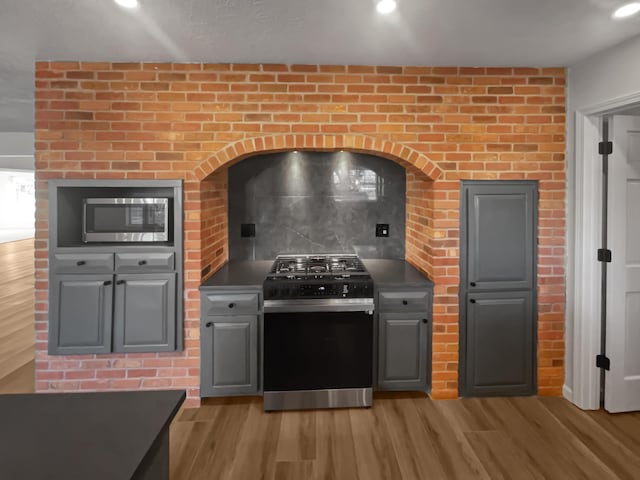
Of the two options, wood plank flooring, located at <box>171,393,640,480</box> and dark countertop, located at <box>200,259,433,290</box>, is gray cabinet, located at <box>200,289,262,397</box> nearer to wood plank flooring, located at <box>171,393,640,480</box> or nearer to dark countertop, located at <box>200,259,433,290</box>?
dark countertop, located at <box>200,259,433,290</box>

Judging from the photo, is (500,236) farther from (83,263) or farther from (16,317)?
Answer: (16,317)

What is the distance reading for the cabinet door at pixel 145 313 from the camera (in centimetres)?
315

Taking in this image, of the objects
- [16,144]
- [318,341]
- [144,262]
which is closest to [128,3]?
[144,262]

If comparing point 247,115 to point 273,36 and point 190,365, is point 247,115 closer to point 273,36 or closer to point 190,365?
point 273,36

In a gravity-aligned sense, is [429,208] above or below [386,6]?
below

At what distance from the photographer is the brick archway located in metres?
3.21

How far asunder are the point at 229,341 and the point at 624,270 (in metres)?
2.80

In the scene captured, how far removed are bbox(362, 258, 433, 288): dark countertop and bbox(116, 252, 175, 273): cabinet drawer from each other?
1476 millimetres

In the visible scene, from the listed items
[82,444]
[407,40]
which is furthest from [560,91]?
[82,444]

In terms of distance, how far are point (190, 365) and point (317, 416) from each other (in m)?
0.98

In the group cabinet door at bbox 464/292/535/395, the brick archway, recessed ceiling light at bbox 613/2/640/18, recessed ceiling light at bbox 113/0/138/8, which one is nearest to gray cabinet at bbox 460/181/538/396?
cabinet door at bbox 464/292/535/395

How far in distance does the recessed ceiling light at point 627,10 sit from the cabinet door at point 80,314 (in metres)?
3.40

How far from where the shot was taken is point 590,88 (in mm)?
3059

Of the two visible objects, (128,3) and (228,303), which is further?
(228,303)
